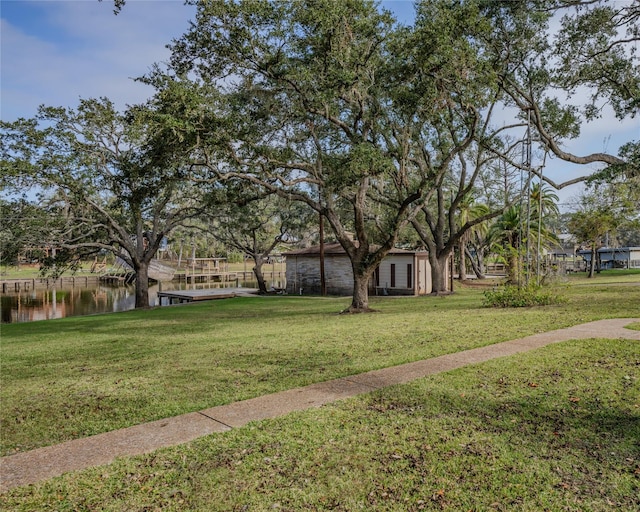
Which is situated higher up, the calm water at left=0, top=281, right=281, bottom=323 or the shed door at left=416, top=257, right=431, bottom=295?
the shed door at left=416, top=257, right=431, bottom=295

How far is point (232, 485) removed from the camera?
3393 mm

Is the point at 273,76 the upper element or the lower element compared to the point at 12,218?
upper

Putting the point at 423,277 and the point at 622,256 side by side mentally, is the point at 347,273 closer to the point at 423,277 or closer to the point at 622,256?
the point at 423,277

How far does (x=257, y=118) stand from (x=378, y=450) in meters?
11.4

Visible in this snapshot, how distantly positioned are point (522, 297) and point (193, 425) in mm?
11567

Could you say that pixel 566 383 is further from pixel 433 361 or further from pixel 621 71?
pixel 621 71

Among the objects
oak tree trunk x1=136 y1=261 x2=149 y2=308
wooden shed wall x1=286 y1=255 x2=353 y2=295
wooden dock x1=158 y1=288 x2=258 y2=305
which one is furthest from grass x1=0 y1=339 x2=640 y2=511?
wooden dock x1=158 y1=288 x2=258 y2=305

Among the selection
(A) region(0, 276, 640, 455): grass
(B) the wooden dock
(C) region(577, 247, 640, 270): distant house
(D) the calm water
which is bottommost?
(D) the calm water

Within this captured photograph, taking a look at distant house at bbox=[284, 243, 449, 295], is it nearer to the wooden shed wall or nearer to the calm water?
the wooden shed wall

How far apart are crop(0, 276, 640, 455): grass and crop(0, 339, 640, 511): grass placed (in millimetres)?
1253

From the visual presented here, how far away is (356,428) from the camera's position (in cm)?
437

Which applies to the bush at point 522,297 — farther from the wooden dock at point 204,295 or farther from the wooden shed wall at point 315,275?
the wooden dock at point 204,295

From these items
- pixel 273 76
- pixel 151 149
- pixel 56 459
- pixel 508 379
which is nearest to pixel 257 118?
pixel 273 76

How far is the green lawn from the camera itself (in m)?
3.26
